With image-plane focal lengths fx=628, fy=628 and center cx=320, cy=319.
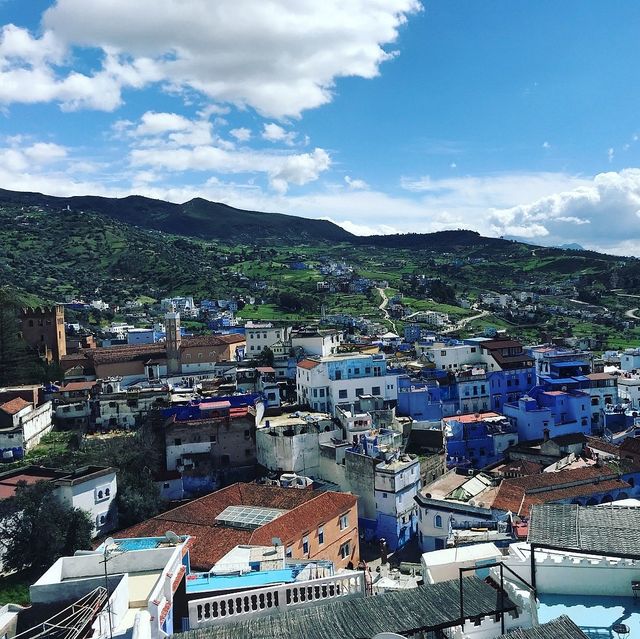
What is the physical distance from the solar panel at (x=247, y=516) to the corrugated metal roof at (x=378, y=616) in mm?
14884

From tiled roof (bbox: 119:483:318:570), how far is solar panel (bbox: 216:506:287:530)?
413 millimetres

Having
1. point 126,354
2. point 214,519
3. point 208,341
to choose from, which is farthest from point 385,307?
point 214,519

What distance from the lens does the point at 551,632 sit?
933 centimetres

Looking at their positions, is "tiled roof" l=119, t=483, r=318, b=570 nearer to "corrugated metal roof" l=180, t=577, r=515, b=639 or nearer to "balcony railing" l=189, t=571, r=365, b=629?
"balcony railing" l=189, t=571, r=365, b=629

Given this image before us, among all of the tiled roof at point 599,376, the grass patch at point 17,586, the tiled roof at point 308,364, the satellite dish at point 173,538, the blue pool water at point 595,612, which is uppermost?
the tiled roof at point 308,364

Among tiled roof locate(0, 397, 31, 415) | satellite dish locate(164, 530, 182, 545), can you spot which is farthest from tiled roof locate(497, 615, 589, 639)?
tiled roof locate(0, 397, 31, 415)

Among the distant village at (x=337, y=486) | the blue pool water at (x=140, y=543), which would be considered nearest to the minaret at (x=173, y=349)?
the distant village at (x=337, y=486)

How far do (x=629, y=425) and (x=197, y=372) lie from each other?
35.8 m

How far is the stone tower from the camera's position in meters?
56.5

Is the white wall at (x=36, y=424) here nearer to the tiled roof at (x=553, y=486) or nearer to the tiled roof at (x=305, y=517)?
the tiled roof at (x=305, y=517)

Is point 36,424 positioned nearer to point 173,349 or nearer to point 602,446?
point 173,349

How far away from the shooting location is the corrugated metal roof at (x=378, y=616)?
10.8 m

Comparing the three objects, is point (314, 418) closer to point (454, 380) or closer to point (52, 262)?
point (454, 380)

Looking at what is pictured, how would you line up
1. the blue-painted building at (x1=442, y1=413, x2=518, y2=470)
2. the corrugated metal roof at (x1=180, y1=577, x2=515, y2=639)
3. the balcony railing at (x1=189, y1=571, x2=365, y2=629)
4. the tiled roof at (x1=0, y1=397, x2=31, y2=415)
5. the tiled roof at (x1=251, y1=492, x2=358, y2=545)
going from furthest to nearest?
the blue-painted building at (x1=442, y1=413, x2=518, y2=470)
the tiled roof at (x1=0, y1=397, x2=31, y2=415)
the tiled roof at (x1=251, y1=492, x2=358, y2=545)
the balcony railing at (x1=189, y1=571, x2=365, y2=629)
the corrugated metal roof at (x1=180, y1=577, x2=515, y2=639)
